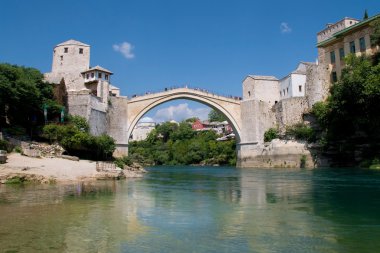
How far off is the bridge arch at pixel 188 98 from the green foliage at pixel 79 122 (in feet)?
26.8

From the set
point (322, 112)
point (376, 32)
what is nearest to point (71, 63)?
point (322, 112)

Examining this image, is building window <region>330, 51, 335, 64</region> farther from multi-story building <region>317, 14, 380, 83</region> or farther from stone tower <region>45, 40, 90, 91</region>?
stone tower <region>45, 40, 90, 91</region>

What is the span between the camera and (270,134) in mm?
42219

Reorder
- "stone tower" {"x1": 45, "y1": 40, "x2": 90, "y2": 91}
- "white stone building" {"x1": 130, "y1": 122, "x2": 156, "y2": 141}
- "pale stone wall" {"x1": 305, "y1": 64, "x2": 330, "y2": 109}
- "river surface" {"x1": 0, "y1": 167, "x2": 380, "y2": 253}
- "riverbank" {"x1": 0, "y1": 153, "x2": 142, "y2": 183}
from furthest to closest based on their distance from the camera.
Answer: "white stone building" {"x1": 130, "y1": 122, "x2": 156, "y2": 141} < "pale stone wall" {"x1": 305, "y1": 64, "x2": 330, "y2": 109} < "stone tower" {"x1": 45, "y1": 40, "x2": 90, "y2": 91} < "riverbank" {"x1": 0, "y1": 153, "x2": 142, "y2": 183} < "river surface" {"x1": 0, "y1": 167, "x2": 380, "y2": 253}

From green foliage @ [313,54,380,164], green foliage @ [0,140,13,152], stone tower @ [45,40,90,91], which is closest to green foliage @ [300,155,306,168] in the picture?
green foliage @ [313,54,380,164]

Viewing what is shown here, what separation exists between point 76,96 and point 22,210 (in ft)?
77.6

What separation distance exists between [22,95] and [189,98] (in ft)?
72.9

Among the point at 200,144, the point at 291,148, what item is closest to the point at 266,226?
the point at 291,148

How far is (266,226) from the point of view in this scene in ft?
23.6

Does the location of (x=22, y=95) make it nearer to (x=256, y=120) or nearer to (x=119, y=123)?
(x=119, y=123)

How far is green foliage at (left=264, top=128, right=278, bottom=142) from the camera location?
41906 mm

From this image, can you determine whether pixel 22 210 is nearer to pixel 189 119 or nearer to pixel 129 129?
pixel 129 129

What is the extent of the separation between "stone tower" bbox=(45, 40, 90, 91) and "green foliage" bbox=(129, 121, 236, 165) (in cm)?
2038

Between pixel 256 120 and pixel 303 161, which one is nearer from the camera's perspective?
pixel 303 161
